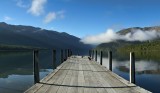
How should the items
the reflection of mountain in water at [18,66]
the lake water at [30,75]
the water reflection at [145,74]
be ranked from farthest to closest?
1. the reflection of mountain in water at [18,66]
2. the water reflection at [145,74]
3. the lake water at [30,75]

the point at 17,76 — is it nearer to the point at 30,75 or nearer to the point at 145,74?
the point at 30,75

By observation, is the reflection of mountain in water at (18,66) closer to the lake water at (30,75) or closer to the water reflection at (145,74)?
the lake water at (30,75)

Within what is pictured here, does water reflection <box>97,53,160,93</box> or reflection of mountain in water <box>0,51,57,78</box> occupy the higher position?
reflection of mountain in water <box>0,51,57,78</box>

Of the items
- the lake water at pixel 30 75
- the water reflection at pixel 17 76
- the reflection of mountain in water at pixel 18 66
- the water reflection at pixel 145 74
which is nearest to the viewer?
the water reflection at pixel 17 76

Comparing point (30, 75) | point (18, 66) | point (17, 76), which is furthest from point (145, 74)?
point (18, 66)

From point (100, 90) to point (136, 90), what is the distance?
1.55m

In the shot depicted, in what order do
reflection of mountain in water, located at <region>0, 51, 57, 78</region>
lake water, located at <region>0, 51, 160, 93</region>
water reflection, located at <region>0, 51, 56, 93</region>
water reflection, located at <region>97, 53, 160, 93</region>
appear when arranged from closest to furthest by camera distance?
water reflection, located at <region>0, 51, 56, 93</region> → lake water, located at <region>0, 51, 160, 93</region> → water reflection, located at <region>97, 53, 160, 93</region> → reflection of mountain in water, located at <region>0, 51, 57, 78</region>

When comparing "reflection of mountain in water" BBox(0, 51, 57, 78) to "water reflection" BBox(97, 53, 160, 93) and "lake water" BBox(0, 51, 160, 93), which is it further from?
"water reflection" BBox(97, 53, 160, 93)

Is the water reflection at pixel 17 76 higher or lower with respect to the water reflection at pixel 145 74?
higher

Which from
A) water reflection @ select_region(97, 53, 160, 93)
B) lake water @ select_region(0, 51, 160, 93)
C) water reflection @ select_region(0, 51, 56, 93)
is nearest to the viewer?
water reflection @ select_region(0, 51, 56, 93)

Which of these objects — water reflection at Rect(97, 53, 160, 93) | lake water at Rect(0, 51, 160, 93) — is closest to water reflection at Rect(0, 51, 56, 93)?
lake water at Rect(0, 51, 160, 93)

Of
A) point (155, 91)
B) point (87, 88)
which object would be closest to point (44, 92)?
point (87, 88)

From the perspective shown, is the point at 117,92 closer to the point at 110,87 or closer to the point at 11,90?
the point at 110,87

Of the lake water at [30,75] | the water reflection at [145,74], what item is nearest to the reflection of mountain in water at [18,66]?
the lake water at [30,75]
